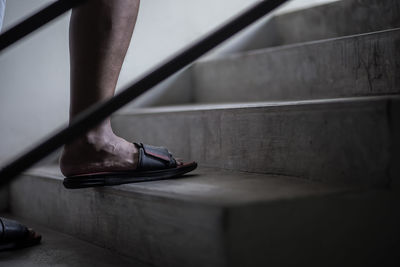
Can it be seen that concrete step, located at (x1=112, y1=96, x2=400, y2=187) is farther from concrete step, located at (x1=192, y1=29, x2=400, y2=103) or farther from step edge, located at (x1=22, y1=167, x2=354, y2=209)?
concrete step, located at (x1=192, y1=29, x2=400, y2=103)

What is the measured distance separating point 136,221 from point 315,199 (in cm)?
42

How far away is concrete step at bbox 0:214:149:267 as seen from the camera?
47.2 inches

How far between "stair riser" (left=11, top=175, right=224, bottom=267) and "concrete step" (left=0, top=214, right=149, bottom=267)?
0.02m

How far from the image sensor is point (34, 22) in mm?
977

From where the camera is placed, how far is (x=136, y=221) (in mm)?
1163

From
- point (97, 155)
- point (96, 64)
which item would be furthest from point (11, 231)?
point (96, 64)

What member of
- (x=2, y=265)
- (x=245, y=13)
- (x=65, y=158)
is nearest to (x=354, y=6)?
(x=245, y=13)

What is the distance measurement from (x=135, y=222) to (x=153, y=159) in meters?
0.18

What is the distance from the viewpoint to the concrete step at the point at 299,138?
1.02m

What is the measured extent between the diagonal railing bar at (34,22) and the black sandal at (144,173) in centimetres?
37

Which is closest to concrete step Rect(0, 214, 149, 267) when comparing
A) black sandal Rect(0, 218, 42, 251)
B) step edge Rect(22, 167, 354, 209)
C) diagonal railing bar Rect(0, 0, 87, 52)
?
black sandal Rect(0, 218, 42, 251)

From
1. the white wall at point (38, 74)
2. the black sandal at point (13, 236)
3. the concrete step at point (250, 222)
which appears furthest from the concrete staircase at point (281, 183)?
the white wall at point (38, 74)

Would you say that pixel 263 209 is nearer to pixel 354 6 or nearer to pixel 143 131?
pixel 143 131

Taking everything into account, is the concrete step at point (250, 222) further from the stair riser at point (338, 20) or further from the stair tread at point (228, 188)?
the stair riser at point (338, 20)
